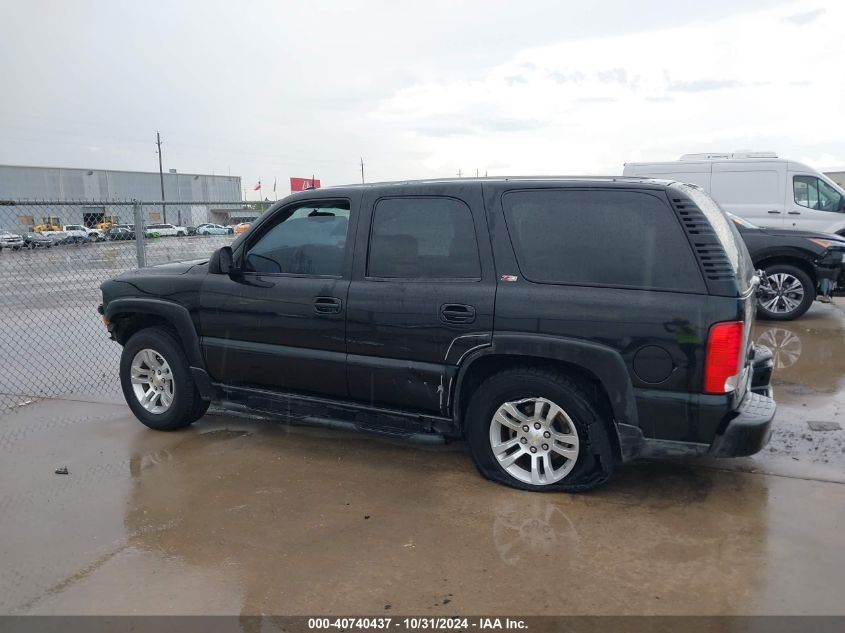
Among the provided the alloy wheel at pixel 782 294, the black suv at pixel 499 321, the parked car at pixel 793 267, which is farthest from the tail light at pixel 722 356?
the alloy wheel at pixel 782 294

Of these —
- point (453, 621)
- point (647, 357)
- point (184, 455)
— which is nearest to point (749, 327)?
point (647, 357)

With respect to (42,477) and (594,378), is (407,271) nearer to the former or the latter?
(594,378)

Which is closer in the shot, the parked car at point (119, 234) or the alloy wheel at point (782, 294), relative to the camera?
the parked car at point (119, 234)

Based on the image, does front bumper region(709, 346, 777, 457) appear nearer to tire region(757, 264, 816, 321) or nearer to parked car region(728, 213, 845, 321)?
parked car region(728, 213, 845, 321)

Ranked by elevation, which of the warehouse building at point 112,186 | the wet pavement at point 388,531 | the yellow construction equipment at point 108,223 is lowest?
the wet pavement at point 388,531

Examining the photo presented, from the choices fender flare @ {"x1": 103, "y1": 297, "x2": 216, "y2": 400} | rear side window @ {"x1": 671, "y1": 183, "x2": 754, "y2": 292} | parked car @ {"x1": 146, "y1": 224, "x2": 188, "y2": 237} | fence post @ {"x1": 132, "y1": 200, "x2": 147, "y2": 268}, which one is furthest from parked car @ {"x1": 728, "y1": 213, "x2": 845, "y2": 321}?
parked car @ {"x1": 146, "y1": 224, "x2": 188, "y2": 237}

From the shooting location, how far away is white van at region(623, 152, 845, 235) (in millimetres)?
12742

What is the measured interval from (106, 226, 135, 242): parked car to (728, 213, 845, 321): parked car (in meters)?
7.90

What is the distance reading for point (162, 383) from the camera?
529 cm

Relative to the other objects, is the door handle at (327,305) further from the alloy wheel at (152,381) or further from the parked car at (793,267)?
the parked car at (793,267)

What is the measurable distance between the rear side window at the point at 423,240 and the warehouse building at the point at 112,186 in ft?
165

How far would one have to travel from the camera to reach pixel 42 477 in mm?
4504

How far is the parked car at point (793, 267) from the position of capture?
9.02 m

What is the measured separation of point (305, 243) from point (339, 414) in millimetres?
1186
